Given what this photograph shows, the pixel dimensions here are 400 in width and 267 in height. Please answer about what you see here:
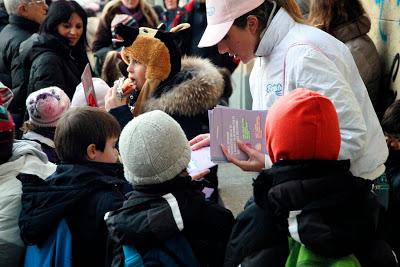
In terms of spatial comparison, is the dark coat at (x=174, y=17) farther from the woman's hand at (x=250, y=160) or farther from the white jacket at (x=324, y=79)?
the woman's hand at (x=250, y=160)

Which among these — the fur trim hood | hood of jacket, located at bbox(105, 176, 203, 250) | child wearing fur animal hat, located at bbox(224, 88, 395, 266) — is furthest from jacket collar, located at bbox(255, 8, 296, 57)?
the fur trim hood

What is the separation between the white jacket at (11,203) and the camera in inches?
105

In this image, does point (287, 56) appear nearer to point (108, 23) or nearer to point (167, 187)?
point (167, 187)

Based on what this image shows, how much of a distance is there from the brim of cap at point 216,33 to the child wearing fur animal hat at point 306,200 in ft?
2.04

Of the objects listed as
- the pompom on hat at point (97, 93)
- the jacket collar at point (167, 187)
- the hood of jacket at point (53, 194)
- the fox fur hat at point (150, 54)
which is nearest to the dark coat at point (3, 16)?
the pompom on hat at point (97, 93)

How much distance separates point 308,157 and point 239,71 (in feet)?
18.4

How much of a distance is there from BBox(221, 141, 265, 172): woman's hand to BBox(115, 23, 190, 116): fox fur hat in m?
1.31

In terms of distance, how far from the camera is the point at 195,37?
21.5ft

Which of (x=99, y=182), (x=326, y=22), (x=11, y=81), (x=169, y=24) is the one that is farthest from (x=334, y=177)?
(x=169, y=24)

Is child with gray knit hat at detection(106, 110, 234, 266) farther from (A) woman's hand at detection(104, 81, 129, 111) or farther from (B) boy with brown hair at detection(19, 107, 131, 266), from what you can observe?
(A) woman's hand at detection(104, 81, 129, 111)

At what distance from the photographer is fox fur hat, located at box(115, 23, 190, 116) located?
3.69 meters

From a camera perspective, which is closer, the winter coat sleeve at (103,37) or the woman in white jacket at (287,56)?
the woman in white jacket at (287,56)

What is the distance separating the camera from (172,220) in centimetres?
222

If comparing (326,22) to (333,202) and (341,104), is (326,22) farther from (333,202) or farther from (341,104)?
(333,202)
